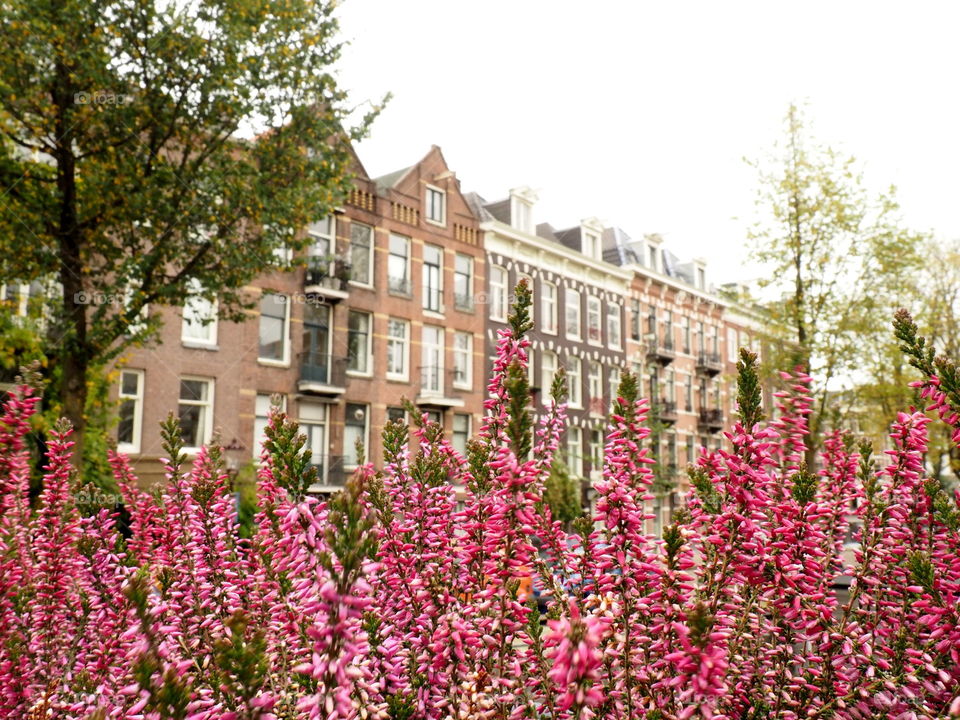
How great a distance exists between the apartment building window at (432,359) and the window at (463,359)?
0.69m

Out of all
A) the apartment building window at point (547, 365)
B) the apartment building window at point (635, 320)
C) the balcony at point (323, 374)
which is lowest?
the balcony at point (323, 374)

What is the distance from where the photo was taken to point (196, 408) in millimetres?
21062

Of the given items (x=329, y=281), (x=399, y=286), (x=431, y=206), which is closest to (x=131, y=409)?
(x=329, y=281)

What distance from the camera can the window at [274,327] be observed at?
23.0m

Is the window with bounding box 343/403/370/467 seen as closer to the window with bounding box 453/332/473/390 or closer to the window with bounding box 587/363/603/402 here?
the window with bounding box 453/332/473/390

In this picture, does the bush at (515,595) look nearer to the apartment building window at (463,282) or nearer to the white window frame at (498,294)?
the apartment building window at (463,282)

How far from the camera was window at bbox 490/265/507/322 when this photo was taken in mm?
30422

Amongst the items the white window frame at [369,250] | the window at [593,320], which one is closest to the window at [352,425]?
the white window frame at [369,250]

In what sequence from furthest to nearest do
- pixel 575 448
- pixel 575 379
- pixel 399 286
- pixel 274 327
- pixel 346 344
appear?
1. pixel 575 379
2. pixel 575 448
3. pixel 399 286
4. pixel 346 344
5. pixel 274 327

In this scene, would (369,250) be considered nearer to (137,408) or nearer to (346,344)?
(346,344)

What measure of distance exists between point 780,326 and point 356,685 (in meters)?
21.0

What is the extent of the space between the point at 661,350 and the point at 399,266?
16124 millimetres

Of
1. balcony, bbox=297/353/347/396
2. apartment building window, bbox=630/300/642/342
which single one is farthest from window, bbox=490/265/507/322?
apartment building window, bbox=630/300/642/342

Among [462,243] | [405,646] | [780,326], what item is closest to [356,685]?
[405,646]
